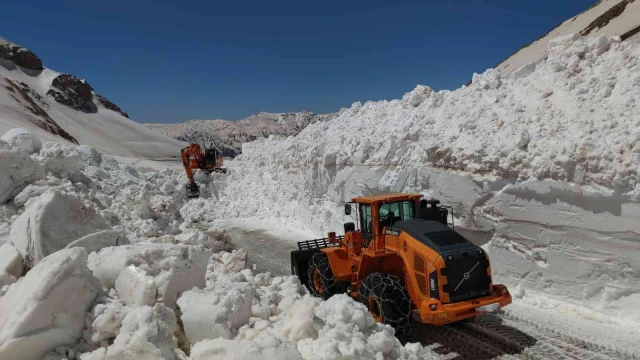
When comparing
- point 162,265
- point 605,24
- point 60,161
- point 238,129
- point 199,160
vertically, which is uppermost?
point 238,129

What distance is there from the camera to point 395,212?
698cm

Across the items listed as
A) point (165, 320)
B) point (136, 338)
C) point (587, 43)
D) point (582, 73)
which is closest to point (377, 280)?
point (165, 320)

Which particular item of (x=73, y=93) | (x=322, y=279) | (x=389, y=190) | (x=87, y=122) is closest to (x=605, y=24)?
(x=389, y=190)

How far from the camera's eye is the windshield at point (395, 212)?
693 centimetres

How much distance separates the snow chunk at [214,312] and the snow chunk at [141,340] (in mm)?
239

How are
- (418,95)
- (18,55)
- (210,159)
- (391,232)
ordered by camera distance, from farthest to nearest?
(18,55)
(210,159)
(418,95)
(391,232)

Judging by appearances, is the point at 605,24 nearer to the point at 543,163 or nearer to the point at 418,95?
the point at 418,95

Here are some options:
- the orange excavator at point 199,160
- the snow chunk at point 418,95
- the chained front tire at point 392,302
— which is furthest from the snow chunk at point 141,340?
the orange excavator at point 199,160

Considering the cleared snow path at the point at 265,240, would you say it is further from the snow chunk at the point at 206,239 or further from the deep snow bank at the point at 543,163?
the deep snow bank at the point at 543,163

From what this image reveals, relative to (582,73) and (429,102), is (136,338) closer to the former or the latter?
(582,73)

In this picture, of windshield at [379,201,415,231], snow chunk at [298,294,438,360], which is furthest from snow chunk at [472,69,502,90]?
snow chunk at [298,294,438,360]

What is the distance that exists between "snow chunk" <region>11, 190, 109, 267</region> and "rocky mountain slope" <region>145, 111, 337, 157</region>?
86.0 m

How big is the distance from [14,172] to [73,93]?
77302mm

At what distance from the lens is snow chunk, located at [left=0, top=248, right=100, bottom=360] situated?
147 inches
